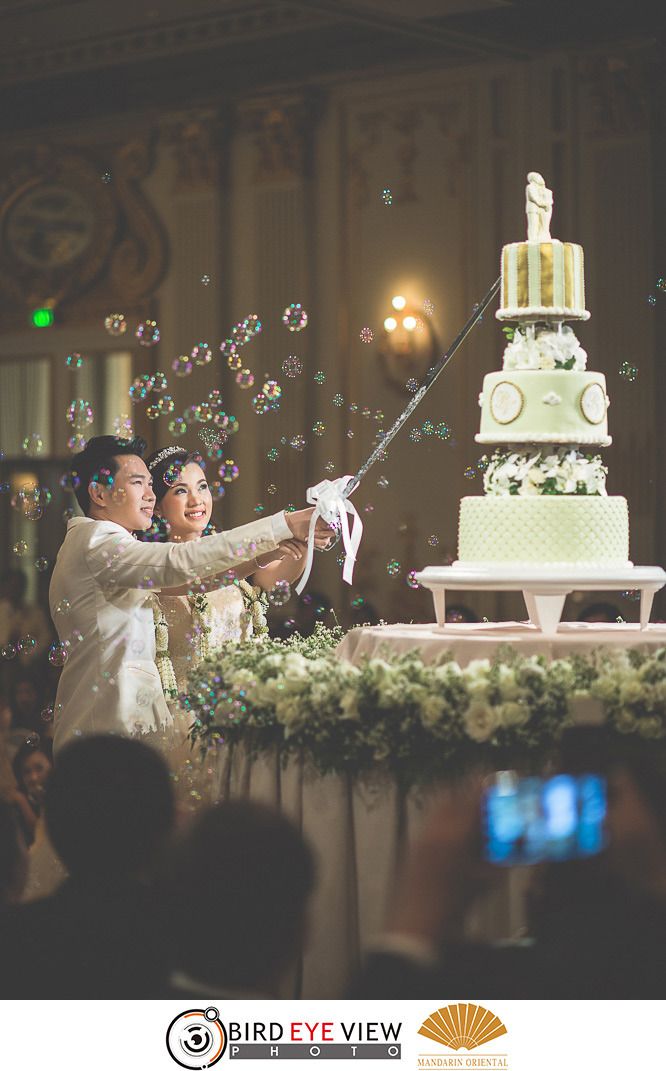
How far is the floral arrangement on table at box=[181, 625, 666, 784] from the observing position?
3.58 metres

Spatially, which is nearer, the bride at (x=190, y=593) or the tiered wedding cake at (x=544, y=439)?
the tiered wedding cake at (x=544, y=439)

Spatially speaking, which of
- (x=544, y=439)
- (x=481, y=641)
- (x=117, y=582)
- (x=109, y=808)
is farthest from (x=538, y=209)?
(x=109, y=808)

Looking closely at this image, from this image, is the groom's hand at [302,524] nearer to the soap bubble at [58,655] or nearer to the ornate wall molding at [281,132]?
the soap bubble at [58,655]

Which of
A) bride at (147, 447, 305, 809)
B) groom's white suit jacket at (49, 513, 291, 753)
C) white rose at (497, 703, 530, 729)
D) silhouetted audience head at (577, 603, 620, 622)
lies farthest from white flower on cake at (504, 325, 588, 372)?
silhouetted audience head at (577, 603, 620, 622)

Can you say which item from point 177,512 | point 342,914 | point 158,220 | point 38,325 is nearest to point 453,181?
point 158,220

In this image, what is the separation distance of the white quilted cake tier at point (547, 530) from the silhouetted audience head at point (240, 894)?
1773 mm

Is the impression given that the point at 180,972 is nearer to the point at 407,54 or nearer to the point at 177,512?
the point at 177,512

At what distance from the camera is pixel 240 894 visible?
2.57 meters

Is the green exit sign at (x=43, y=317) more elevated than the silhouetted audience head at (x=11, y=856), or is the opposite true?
the green exit sign at (x=43, y=317)

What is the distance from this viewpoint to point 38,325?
29.5ft

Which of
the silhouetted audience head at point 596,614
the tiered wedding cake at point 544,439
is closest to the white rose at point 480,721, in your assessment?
the tiered wedding cake at point 544,439

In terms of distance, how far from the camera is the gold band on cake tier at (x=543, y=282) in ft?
14.4

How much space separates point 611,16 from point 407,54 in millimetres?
1219
